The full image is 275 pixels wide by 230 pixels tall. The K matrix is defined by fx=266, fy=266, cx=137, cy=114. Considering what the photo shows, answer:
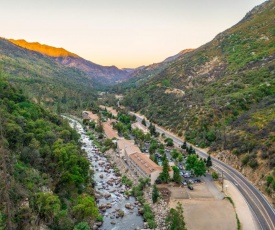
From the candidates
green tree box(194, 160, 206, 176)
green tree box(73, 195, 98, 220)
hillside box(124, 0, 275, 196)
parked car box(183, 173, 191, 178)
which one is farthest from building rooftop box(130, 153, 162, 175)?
hillside box(124, 0, 275, 196)

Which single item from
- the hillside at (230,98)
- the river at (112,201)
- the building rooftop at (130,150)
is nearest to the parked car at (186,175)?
the hillside at (230,98)

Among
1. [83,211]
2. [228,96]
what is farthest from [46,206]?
[228,96]

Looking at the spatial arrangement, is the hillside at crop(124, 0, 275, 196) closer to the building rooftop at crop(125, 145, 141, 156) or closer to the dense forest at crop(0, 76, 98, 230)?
the building rooftop at crop(125, 145, 141, 156)

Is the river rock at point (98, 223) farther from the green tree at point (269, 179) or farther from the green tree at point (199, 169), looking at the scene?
the green tree at point (269, 179)

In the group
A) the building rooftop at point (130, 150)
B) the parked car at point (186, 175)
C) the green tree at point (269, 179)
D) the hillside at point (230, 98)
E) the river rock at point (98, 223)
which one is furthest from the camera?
the building rooftop at point (130, 150)

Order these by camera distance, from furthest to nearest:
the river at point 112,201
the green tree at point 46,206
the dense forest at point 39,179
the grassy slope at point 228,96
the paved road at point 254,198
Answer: the grassy slope at point 228,96
the river at point 112,201
the paved road at point 254,198
the green tree at point 46,206
the dense forest at point 39,179

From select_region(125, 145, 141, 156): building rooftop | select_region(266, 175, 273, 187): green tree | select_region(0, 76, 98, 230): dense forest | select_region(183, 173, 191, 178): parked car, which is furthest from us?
select_region(125, 145, 141, 156): building rooftop

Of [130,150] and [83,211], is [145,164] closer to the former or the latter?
[130,150]

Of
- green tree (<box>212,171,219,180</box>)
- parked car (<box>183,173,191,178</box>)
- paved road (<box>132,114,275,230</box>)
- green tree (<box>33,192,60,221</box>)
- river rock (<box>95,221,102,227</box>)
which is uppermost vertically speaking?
green tree (<box>33,192,60,221</box>)
